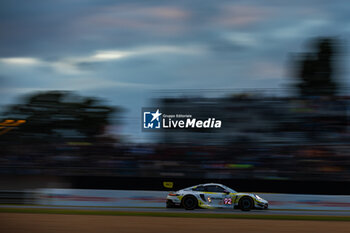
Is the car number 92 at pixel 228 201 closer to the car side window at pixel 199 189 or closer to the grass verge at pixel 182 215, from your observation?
the car side window at pixel 199 189

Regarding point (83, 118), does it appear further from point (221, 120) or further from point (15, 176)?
point (221, 120)

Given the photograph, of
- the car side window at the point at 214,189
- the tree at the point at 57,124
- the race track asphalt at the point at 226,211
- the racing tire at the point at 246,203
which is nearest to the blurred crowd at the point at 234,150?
the tree at the point at 57,124

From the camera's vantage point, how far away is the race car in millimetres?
13438

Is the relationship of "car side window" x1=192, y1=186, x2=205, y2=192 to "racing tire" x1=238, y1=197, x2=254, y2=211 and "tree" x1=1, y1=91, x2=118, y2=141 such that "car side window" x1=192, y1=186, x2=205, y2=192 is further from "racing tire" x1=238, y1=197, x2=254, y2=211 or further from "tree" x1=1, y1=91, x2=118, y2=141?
"tree" x1=1, y1=91, x2=118, y2=141

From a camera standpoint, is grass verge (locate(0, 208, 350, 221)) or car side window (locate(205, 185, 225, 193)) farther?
car side window (locate(205, 185, 225, 193))

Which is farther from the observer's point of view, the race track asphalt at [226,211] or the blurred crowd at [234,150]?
the blurred crowd at [234,150]

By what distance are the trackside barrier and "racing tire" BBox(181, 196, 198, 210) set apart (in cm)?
62

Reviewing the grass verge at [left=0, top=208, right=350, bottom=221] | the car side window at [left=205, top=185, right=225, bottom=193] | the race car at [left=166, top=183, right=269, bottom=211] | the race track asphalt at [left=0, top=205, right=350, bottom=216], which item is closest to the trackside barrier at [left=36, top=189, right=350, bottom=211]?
the race track asphalt at [left=0, top=205, right=350, bottom=216]

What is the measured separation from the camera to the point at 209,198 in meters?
13.6

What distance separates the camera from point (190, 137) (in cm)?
1886

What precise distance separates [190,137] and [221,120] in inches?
58.3

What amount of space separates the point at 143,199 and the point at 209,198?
6.54 ft

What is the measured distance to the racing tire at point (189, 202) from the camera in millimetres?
13539

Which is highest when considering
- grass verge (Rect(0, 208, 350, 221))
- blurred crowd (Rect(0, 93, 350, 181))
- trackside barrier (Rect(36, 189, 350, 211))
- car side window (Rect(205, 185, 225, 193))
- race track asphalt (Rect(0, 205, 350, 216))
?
blurred crowd (Rect(0, 93, 350, 181))
